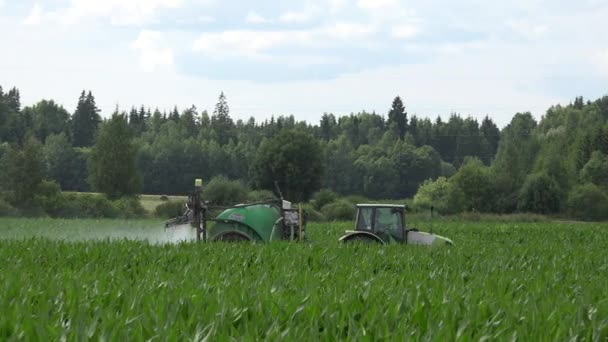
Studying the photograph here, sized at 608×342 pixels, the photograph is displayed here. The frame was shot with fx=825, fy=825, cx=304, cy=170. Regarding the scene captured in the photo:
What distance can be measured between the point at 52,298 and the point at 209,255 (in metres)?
7.05

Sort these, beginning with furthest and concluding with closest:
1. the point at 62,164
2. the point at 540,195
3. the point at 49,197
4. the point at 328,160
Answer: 1. the point at 328,160
2. the point at 62,164
3. the point at 540,195
4. the point at 49,197

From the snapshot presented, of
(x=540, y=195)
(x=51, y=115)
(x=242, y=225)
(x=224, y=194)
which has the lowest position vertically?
(x=540, y=195)

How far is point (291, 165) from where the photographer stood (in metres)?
80.4

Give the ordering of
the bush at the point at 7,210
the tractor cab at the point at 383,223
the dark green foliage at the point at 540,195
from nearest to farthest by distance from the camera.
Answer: the tractor cab at the point at 383,223 → the bush at the point at 7,210 → the dark green foliage at the point at 540,195

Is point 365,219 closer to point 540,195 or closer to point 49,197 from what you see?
point 49,197

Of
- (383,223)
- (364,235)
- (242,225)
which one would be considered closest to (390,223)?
(383,223)

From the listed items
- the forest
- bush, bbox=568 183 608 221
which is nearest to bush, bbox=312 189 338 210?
the forest

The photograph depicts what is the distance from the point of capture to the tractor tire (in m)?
19.5

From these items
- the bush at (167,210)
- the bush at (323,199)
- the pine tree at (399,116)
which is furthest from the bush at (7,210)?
the pine tree at (399,116)

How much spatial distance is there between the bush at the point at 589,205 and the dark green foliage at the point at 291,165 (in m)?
24.4

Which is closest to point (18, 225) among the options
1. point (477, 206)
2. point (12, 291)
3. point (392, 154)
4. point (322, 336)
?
point (12, 291)

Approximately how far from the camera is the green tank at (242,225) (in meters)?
19.6

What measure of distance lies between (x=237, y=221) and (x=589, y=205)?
209ft

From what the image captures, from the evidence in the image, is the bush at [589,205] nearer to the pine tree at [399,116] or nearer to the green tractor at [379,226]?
the green tractor at [379,226]
